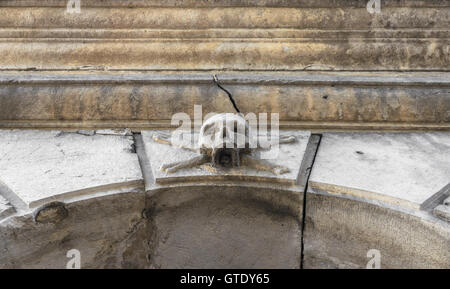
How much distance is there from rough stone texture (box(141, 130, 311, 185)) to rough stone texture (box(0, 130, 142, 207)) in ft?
0.30

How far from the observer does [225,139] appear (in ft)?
6.11

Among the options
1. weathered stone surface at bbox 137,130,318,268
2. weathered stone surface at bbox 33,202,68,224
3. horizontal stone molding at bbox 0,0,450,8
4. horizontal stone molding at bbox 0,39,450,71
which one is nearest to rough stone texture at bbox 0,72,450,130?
horizontal stone molding at bbox 0,39,450,71

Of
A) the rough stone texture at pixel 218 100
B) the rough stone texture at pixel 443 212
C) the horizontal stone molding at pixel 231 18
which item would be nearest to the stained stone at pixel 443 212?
the rough stone texture at pixel 443 212

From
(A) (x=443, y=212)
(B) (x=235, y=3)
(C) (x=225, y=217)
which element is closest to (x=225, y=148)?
(C) (x=225, y=217)

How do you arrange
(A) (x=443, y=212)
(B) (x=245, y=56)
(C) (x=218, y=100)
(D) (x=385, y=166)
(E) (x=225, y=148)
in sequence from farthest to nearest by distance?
A: (B) (x=245, y=56), (C) (x=218, y=100), (D) (x=385, y=166), (E) (x=225, y=148), (A) (x=443, y=212)

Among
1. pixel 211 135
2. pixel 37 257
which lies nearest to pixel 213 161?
pixel 211 135

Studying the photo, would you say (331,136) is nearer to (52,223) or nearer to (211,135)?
(211,135)

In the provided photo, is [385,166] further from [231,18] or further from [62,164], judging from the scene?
[62,164]

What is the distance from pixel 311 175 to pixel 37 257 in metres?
1.16

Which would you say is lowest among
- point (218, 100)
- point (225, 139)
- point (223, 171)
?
point (223, 171)

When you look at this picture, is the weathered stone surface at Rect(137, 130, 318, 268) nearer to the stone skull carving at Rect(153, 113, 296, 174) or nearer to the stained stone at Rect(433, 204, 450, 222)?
the stone skull carving at Rect(153, 113, 296, 174)

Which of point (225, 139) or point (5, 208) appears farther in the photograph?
point (225, 139)

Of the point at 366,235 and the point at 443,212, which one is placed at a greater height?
the point at 443,212

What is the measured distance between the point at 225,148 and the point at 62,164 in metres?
0.74
